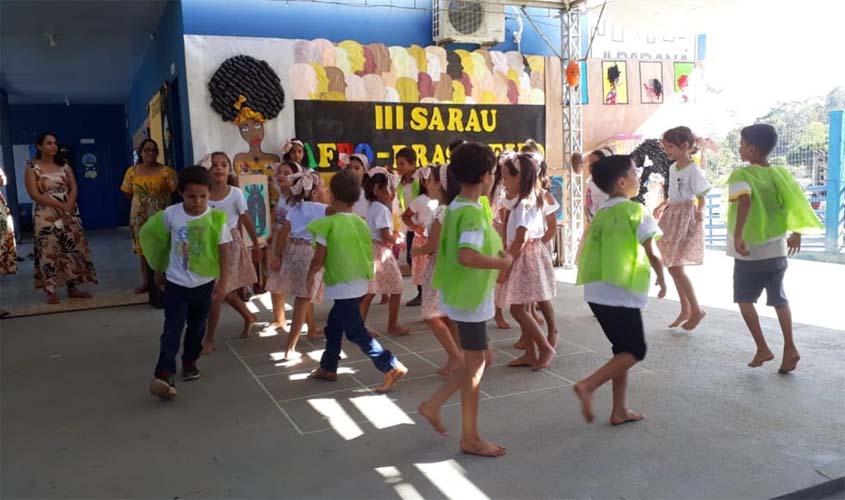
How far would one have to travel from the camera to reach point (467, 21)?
28.3 ft

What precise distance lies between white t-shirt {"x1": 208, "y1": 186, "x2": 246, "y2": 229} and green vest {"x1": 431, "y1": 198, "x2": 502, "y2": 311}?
8.73 feet

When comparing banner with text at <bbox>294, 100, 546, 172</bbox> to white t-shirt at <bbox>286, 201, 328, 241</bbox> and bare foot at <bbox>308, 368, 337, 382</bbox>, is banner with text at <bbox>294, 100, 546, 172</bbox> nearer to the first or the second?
white t-shirt at <bbox>286, 201, 328, 241</bbox>

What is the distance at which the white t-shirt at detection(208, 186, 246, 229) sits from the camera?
5309 mm

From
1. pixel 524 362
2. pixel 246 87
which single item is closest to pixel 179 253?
pixel 524 362

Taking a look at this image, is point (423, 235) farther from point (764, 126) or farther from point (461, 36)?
point (461, 36)

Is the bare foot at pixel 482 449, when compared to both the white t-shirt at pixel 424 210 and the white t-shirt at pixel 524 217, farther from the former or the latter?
the white t-shirt at pixel 424 210

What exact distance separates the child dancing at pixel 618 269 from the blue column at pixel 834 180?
8232mm

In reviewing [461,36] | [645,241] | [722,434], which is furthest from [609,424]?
[461,36]

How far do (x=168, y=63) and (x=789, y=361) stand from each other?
25.3ft

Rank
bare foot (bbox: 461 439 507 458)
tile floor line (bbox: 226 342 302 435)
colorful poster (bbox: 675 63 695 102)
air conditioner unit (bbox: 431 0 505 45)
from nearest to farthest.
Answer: bare foot (bbox: 461 439 507 458) → tile floor line (bbox: 226 342 302 435) → air conditioner unit (bbox: 431 0 505 45) → colorful poster (bbox: 675 63 695 102)

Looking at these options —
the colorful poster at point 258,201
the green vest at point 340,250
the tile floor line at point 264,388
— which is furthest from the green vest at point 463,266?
the colorful poster at point 258,201

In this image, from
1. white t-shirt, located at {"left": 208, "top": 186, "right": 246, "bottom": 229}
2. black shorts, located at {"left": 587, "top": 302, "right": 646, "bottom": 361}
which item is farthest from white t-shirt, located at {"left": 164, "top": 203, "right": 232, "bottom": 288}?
black shorts, located at {"left": 587, "top": 302, "right": 646, "bottom": 361}

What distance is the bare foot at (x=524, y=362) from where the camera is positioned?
4.58 meters

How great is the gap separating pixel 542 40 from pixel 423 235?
17.2ft
